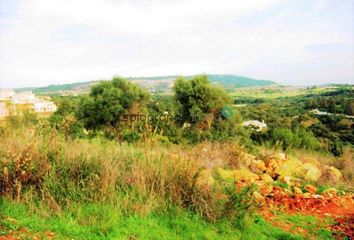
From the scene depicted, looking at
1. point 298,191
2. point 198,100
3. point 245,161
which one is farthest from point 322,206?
point 198,100

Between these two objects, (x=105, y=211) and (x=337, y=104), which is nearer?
(x=105, y=211)

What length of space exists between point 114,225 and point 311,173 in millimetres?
5943

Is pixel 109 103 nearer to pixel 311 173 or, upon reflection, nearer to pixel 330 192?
pixel 311 173

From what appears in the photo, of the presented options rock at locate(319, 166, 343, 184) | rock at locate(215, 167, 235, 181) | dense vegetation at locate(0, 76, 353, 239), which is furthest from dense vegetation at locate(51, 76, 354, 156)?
dense vegetation at locate(0, 76, 353, 239)

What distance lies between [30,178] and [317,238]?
4.29 meters

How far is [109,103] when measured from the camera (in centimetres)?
Answer: 2653

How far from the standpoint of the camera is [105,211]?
4273 mm

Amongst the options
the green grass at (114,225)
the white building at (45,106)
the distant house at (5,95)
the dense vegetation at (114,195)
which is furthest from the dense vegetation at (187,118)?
the distant house at (5,95)

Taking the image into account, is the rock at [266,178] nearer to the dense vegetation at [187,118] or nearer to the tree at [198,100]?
the dense vegetation at [187,118]

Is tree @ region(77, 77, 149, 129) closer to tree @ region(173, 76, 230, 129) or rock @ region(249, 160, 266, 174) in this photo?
tree @ region(173, 76, 230, 129)

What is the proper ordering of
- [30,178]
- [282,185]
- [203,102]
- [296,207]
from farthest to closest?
[203,102]
[282,185]
[296,207]
[30,178]

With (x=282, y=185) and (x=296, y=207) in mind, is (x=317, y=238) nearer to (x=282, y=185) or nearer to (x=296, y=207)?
(x=296, y=207)

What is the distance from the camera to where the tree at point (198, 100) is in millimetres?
21609

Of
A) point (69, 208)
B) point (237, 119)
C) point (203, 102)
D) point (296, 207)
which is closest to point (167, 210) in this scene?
point (69, 208)
